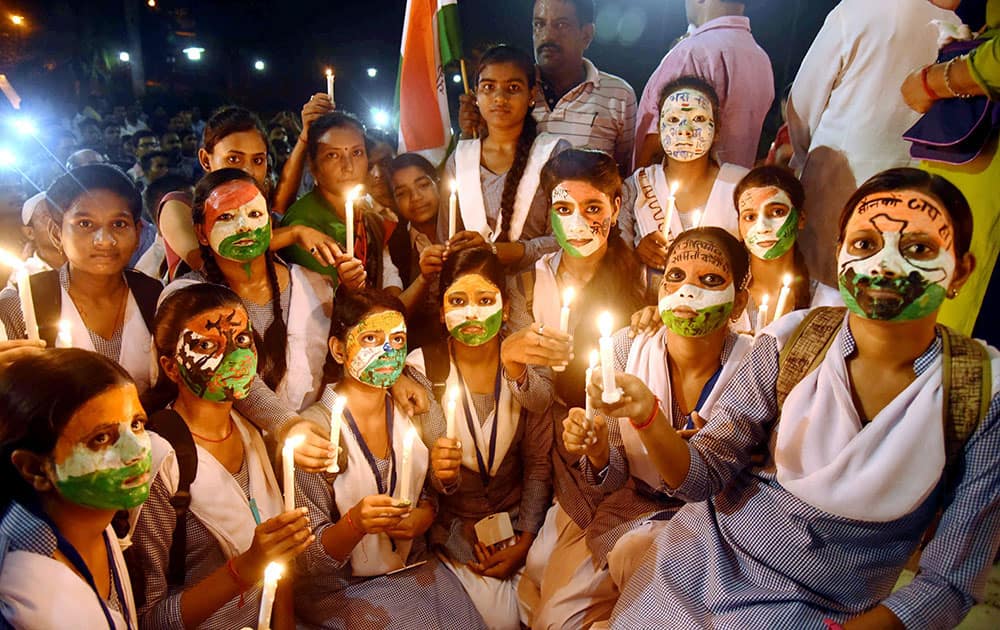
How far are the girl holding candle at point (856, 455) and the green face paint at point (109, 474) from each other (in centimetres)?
153

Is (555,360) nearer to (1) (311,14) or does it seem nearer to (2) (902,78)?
(2) (902,78)

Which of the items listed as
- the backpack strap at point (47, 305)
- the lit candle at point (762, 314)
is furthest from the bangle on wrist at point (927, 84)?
the backpack strap at point (47, 305)

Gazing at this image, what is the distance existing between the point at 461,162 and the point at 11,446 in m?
2.96

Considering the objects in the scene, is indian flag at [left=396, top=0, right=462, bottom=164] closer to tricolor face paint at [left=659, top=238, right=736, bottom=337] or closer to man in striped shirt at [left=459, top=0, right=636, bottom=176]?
man in striped shirt at [left=459, top=0, right=636, bottom=176]

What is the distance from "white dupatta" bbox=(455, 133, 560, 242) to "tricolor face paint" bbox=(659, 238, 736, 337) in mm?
1460

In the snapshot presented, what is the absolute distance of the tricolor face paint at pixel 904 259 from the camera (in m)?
2.17

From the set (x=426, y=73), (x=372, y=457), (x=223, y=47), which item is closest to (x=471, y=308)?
(x=372, y=457)

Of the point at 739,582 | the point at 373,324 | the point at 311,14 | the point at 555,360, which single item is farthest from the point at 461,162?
the point at 311,14

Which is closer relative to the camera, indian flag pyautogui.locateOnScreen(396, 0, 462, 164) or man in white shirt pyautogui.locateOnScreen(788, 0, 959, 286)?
man in white shirt pyautogui.locateOnScreen(788, 0, 959, 286)

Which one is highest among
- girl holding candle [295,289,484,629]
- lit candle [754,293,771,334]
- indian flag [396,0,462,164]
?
indian flag [396,0,462,164]

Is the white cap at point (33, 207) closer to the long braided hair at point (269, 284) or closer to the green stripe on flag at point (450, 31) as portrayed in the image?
the long braided hair at point (269, 284)

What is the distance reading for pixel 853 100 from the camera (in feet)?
12.4

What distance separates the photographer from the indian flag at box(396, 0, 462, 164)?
511 centimetres

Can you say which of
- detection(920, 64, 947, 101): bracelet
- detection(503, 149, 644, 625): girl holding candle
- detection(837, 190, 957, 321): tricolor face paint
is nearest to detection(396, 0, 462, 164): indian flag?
detection(503, 149, 644, 625): girl holding candle
